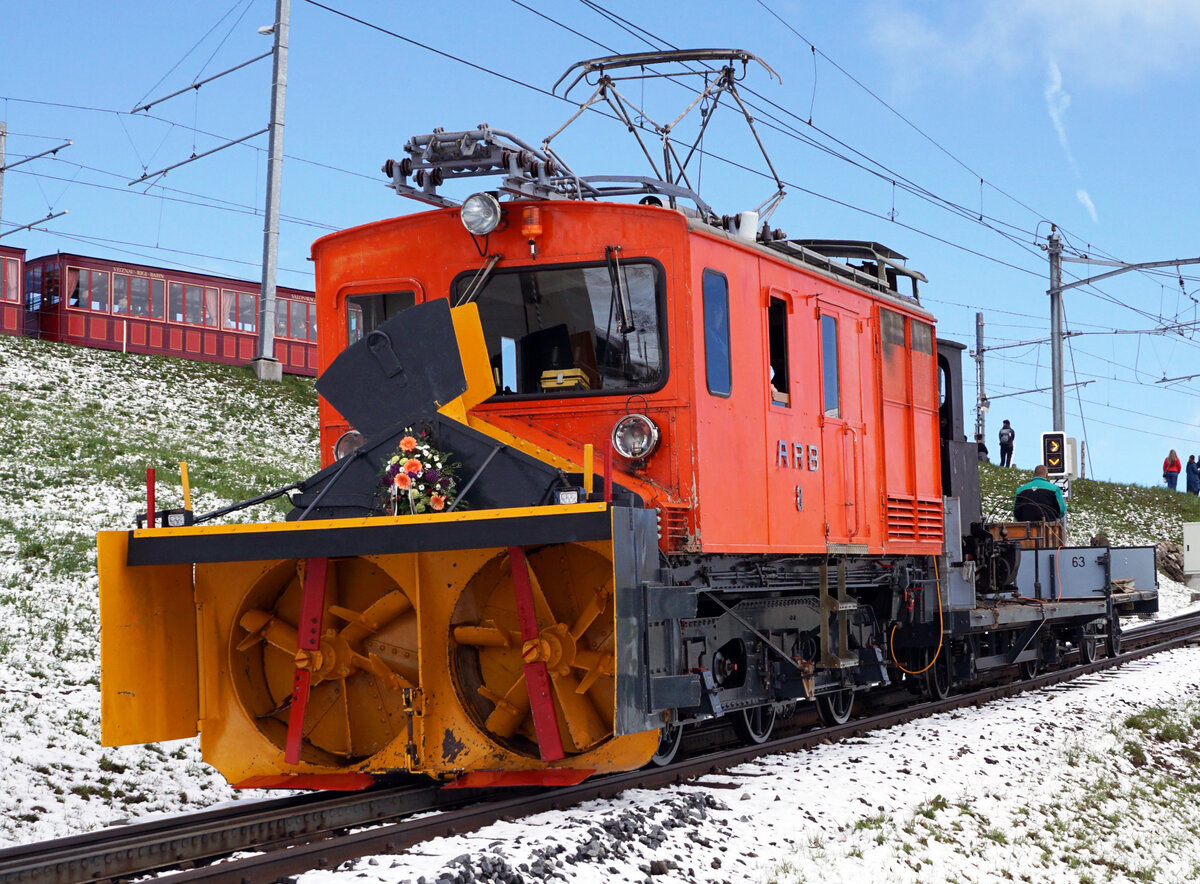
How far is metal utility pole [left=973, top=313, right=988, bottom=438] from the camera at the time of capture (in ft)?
141

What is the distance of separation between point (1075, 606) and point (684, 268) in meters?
8.98

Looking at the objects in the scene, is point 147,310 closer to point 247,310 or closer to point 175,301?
point 175,301

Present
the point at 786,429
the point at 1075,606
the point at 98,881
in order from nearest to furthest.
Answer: the point at 98,881 < the point at 786,429 < the point at 1075,606

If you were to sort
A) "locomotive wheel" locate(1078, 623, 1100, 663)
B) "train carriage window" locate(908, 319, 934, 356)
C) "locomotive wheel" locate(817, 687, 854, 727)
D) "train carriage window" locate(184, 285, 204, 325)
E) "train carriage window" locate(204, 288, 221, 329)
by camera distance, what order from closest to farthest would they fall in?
"locomotive wheel" locate(817, 687, 854, 727)
"train carriage window" locate(908, 319, 934, 356)
"locomotive wheel" locate(1078, 623, 1100, 663)
"train carriage window" locate(184, 285, 204, 325)
"train carriage window" locate(204, 288, 221, 329)

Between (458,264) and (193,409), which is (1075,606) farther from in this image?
(193,409)

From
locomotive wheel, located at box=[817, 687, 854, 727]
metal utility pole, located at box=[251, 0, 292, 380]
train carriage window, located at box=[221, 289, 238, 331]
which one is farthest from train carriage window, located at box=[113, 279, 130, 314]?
locomotive wheel, located at box=[817, 687, 854, 727]

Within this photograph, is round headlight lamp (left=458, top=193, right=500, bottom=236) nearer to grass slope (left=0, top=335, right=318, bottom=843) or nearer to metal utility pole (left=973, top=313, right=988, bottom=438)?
grass slope (left=0, top=335, right=318, bottom=843)

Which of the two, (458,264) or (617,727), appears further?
(458,264)

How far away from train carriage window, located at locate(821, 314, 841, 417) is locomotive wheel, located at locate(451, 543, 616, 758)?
2.87 m

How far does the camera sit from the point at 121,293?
29328mm

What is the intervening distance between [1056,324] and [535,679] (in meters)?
21.7

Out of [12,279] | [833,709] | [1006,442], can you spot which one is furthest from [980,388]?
[833,709]

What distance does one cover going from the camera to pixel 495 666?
7219 mm

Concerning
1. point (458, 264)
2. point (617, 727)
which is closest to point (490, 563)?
point (617, 727)
